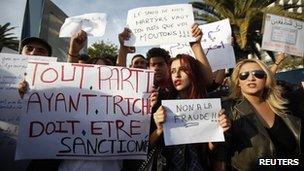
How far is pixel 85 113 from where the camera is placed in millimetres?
3365

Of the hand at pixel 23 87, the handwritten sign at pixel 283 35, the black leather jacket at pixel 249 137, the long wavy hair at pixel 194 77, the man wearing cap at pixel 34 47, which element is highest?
the handwritten sign at pixel 283 35

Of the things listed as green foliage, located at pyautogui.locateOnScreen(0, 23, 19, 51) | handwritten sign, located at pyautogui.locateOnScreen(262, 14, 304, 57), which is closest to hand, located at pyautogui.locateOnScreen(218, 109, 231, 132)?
handwritten sign, located at pyautogui.locateOnScreen(262, 14, 304, 57)

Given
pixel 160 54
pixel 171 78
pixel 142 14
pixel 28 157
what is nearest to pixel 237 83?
pixel 171 78

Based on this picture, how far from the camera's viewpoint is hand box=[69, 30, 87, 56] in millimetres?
3844

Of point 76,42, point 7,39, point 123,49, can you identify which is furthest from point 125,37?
point 7,39

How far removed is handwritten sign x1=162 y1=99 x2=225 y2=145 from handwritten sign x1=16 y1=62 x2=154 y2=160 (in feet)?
1.06

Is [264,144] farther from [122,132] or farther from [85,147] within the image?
[85,147]

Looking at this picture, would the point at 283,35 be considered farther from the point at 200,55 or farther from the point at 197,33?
the point at 200,55

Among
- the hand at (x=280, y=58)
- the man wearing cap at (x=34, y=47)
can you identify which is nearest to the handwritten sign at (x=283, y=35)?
the hand at (x=280, y=58)

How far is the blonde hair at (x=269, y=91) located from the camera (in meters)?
3.61

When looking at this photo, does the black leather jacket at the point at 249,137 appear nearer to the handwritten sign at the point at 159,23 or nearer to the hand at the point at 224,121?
the hand at the point at 224,121

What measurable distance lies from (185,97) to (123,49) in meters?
1.04

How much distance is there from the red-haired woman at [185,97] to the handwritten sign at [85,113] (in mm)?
177

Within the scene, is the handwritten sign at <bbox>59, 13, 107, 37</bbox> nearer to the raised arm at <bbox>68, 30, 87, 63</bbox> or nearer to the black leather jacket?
the raised arm at <bbox>68, 30, 87, 63</bbox>
